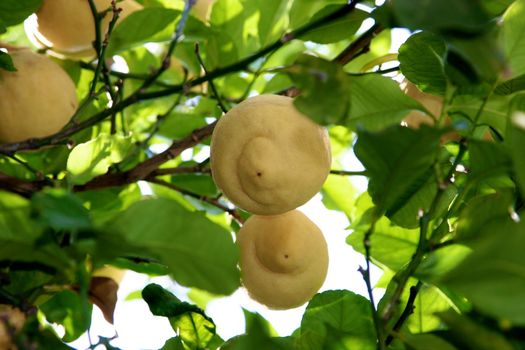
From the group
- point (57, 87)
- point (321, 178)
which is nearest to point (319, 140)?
point (321, 178)

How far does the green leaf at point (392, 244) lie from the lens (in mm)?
1291

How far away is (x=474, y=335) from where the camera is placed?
26.5 inches

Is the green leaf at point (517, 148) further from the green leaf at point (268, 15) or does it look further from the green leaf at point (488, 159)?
the green leaf at point (268, 15)

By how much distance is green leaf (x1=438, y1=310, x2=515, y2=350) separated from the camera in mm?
666

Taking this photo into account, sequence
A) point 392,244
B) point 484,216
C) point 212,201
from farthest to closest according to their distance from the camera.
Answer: point 212,201 < point 392,244 < point 484,216

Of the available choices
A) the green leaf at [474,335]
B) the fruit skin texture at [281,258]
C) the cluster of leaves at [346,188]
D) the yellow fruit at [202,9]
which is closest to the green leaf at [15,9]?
the cluster of leaves at [346,188]

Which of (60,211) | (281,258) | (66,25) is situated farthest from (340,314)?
(66,25)

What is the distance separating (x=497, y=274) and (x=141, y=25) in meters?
0.86

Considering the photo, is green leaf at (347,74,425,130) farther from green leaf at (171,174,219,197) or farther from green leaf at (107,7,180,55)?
green leaf at (171,174,219,197)

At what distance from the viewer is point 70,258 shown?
752mm

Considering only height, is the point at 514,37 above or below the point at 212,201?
above

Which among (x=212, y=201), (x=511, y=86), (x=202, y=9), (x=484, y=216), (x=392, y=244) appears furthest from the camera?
(x=202, y=9)

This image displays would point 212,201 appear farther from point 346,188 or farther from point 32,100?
point 32,100

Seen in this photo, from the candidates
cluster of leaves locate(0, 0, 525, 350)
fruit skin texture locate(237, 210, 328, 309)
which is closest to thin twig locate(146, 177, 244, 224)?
cluster of leaves locate(0, 0, 525, 350)
